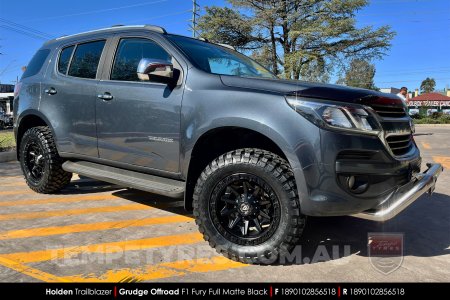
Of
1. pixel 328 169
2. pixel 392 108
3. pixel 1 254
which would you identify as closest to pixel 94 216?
pixel 1 254

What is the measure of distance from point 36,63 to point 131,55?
1824 millimetres

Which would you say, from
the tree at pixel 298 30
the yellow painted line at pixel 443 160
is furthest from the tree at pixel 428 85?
the yellow painted line at pixel 443 160

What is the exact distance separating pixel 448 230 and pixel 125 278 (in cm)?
302

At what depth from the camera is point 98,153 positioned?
4035 mm

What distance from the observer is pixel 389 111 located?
2.95 meters

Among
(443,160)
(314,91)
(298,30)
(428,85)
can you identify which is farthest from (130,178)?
(428,85)

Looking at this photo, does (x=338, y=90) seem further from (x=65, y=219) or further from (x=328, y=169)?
(x=65, y=219)

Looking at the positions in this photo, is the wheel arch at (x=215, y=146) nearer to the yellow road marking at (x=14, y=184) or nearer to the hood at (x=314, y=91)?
the hood at (x=314, y=91)

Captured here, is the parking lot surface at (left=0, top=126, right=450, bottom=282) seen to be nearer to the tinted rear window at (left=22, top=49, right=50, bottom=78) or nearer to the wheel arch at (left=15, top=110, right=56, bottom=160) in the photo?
the wheel arch at (left=15, top=110, right=56, bottom=160)

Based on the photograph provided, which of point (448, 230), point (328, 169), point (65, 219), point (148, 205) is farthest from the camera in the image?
point (148, 205)

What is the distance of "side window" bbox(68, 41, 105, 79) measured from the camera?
4133 mm

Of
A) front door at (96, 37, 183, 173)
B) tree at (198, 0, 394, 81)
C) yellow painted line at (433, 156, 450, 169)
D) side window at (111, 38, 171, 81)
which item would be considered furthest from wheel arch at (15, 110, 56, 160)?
tree at (198, 0, 394, 81)

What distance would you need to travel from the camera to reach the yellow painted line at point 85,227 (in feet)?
11.4
